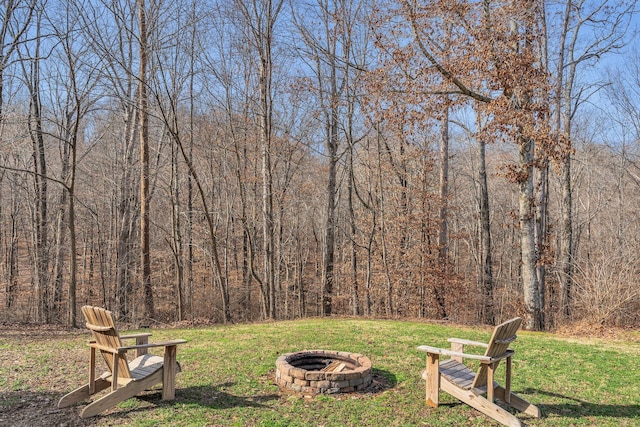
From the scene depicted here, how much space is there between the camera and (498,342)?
13.1 feet

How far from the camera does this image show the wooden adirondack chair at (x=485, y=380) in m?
3.94

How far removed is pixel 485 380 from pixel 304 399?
5.95ft

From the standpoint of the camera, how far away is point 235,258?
66.2ft

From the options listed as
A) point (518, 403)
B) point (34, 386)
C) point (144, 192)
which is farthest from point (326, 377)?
point (144, 192)

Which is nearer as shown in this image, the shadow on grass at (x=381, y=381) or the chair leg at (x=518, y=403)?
the chair leg at (x=518, y=403)

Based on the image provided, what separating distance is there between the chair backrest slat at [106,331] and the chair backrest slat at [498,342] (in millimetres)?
3339

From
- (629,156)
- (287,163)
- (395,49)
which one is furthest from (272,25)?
(629,156)

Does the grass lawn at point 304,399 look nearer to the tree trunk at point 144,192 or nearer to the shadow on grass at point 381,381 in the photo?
the shadow on grass at point 381,381

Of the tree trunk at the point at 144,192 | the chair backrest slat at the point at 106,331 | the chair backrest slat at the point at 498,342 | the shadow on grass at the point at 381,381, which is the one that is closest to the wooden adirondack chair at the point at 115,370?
the chair backrest slat at the point at 106,331

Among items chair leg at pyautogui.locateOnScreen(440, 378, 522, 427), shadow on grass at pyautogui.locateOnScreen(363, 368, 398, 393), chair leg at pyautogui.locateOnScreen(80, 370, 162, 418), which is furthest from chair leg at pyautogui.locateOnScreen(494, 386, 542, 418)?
chair leg at pyautogui.locateOnScreen(80, 370, 162, 418)

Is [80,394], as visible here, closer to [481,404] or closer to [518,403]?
[481,404]

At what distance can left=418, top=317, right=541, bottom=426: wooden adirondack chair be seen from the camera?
3.94 m

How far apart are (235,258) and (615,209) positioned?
1734 centimetres

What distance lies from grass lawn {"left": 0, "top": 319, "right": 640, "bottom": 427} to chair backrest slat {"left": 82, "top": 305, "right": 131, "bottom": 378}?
16.8 inches
